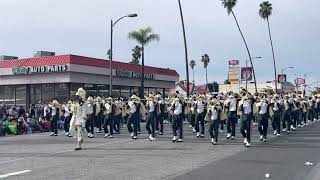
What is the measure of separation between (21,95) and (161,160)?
3010cm

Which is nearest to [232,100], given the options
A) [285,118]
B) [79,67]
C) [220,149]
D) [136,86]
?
[220,149]

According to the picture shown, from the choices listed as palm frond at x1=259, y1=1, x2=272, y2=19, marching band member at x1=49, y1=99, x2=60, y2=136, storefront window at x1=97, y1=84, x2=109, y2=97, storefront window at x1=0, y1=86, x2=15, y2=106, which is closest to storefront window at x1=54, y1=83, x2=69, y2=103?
storefront window at x1=97, y1=84, x2=109, y2=97

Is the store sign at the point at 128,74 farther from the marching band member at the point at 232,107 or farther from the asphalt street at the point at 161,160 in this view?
the asphalt street at the point at 161,160

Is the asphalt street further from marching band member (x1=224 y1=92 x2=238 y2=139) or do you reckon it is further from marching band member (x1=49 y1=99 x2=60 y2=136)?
marching band member (x1=49 y1=99 x2=60 y2=136)

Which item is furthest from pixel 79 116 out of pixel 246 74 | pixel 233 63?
pixel 246 74

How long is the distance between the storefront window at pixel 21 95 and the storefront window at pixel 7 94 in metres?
0.45

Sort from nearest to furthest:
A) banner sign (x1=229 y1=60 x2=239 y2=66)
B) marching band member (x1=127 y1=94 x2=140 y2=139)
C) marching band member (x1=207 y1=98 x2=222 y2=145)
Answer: marching band member (x1=207 y1=98 x2=222 y2=145) → marching band member (x1=127 y1=94 x2=140 y2=139) → banner sign (x1=229 y1=60 x2=239 y2=66)

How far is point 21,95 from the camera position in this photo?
42.2 metres

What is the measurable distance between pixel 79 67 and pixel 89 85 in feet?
9.12

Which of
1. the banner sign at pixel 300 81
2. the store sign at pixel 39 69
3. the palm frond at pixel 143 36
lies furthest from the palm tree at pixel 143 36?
the banner sign at pixel 300 81

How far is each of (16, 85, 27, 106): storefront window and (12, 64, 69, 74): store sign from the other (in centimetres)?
140

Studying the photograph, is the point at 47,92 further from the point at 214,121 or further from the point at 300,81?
the point at 300,81

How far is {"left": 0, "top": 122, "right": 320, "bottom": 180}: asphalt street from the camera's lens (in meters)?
11.6

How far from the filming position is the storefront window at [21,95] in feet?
137
